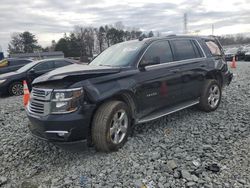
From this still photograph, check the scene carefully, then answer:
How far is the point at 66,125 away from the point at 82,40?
70411 mm

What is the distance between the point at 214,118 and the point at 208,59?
1.40 metres

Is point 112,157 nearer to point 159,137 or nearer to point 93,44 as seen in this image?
point 159,137

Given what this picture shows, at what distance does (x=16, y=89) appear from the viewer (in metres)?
10.0

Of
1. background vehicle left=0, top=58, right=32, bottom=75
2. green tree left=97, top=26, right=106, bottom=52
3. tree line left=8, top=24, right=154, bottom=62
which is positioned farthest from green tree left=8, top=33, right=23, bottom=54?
background vehicle left=0, top=58, right=32, bottom=75

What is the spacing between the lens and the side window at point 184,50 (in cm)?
521

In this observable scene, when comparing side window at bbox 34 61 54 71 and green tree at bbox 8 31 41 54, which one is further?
green tree at bbox 8 31 41 54

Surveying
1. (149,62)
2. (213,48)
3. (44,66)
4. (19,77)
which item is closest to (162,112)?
(149,62)

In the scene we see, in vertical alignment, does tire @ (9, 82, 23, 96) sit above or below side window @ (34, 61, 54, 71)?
below

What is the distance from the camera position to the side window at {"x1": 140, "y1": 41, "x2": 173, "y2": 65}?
15.0 feet

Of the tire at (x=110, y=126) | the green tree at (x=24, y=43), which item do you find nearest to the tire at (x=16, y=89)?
the tire at (x=110, y=126)

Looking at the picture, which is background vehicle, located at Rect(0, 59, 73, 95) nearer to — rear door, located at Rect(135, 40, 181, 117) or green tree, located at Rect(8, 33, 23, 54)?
rear door, located at Rect(135, 40, 181, 117)

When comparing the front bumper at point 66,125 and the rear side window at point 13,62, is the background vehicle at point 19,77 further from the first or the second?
the front bumper at point 66,125

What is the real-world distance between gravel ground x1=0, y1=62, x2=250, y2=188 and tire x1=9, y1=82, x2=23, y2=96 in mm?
5098

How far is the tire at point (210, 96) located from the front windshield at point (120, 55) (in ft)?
6.54
